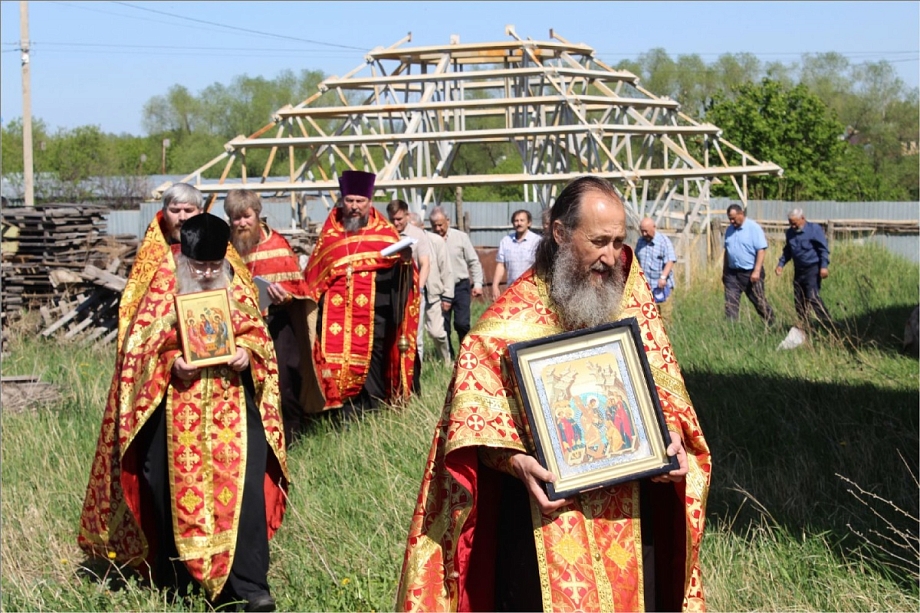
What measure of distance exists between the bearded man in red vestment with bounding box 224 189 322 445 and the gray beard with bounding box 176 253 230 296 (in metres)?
1.67

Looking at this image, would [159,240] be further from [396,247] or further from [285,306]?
[396,247]

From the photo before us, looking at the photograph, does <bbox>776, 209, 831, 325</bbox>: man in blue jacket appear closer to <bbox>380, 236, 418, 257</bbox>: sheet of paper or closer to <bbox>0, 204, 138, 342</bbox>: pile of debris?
<bbox>380, 236, 418, 257</bbox>: sheet of paper

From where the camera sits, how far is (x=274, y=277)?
7.32 metres

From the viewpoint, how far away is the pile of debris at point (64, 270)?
1421 centimetres

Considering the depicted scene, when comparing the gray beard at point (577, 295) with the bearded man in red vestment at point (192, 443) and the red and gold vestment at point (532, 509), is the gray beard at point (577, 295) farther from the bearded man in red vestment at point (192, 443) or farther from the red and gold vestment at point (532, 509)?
the bearded man in red vestment at point (192, 443)

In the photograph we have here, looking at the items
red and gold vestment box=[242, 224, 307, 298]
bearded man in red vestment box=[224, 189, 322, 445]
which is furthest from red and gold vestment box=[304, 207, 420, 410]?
red and gold vestment box=[242, 224, 307, 298]

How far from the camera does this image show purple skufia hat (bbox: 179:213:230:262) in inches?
206

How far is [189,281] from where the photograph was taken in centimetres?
535

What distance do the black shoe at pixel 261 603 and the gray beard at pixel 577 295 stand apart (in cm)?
248

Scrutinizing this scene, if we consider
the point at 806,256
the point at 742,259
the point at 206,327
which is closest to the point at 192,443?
the point at 206,327

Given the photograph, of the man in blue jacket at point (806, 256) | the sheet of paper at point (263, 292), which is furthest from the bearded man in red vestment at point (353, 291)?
the man in blue jacket at point (806, 256)

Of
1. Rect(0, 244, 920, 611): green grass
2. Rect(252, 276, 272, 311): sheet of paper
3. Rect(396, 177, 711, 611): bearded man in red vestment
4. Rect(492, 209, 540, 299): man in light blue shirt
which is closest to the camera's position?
Rect(396, 177, 711, 611): bearded man in red vestment

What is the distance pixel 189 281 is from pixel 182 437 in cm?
72

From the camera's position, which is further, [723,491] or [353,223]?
[353,223]
